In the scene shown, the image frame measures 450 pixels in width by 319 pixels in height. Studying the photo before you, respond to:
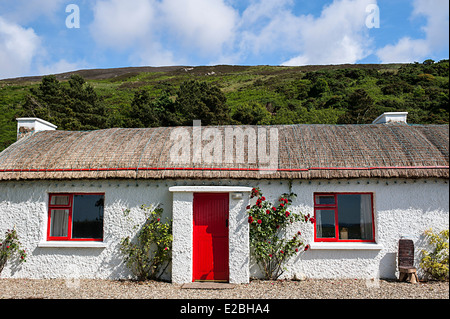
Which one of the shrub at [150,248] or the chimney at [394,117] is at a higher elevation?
the chimney at [394,117]

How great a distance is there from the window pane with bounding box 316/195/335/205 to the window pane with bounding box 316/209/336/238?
0.21 meters

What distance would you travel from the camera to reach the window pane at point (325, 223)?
8.27 meters

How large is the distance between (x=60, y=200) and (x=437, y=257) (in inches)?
392

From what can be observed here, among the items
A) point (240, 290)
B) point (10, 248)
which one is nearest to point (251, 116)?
point (240, 290)

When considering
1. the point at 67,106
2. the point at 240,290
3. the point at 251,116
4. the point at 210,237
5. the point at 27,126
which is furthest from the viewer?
the point at 251,116

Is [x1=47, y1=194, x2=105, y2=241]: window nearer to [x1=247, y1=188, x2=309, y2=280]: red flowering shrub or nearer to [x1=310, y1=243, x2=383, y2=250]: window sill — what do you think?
[x1=247, y1=188, x2=309, y2=280]: red flowering shrub

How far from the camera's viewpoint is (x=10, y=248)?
8328 mm

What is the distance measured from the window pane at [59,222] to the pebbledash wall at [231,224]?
204 millimetres

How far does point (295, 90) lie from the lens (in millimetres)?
41438

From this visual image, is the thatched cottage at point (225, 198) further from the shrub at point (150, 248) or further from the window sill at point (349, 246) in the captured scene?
the shrub at point (150, 248)

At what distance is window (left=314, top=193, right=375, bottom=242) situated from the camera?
8242 mm

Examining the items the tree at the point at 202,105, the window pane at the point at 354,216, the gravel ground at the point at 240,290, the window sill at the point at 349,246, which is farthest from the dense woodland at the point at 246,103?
the window sill at the point at 349,246

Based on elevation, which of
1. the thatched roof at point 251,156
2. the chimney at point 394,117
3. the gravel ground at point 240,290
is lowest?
the gravel ground at point 240,290

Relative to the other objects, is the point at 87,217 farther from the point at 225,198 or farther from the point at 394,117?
the point at 394,117
